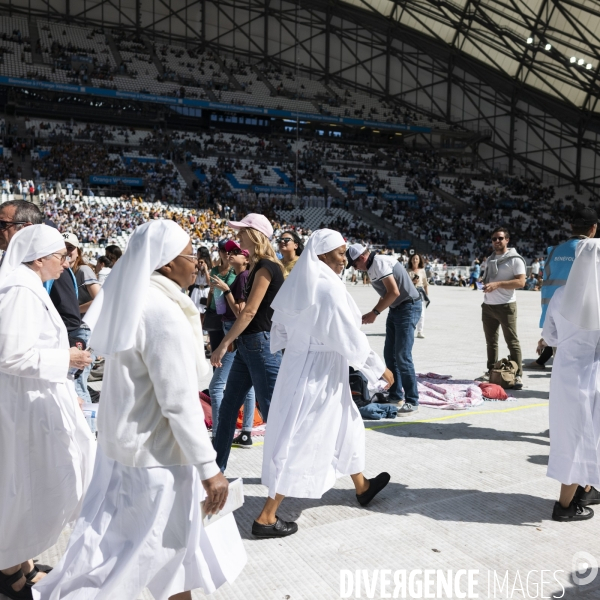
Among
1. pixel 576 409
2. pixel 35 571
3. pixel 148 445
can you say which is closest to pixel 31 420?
pixel 35 571

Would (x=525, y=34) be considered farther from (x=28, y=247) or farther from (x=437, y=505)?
(x=28, y=247)

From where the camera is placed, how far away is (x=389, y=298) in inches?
235

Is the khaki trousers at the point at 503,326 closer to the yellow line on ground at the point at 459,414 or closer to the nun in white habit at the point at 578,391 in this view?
the yellow line on ground at the point at 459,414

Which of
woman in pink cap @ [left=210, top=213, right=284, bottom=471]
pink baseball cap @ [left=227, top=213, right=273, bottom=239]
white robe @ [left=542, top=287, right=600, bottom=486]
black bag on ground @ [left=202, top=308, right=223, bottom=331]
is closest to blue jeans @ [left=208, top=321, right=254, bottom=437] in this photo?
black bag on ground @ [left=202, top=308, right=223, bottom=331]

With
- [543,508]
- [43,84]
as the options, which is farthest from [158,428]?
[43,84]

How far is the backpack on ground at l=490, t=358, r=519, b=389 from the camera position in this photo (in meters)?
7.43

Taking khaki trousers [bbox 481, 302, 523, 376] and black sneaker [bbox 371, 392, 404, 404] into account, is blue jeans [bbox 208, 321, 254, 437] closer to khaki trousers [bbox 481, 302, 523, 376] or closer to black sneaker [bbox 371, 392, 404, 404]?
black sneaker [bbox 371, 392, 404, 404]

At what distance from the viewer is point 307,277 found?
3580 millimetres

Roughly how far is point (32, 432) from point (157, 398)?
958mm

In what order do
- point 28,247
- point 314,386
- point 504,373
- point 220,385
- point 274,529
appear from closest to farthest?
point 28,247, point 274,529, point 314,386, point 220,385, point 504,373

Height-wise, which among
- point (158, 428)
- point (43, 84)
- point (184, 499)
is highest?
point (43, 84)

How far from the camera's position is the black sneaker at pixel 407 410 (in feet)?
20.5

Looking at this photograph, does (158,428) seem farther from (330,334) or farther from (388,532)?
(388,532)

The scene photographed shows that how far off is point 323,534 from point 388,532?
370 mm
